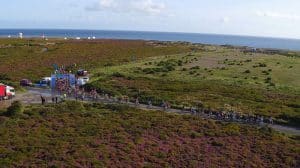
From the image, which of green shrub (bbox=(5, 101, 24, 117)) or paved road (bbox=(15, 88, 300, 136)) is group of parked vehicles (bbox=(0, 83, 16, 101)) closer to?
paved road (bbox=(15, 88, 300, 136))

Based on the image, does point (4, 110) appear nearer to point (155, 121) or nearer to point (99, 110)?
point (99, 110)

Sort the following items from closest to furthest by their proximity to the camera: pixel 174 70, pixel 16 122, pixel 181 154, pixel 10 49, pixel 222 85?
pixel 181 154, pixel 16 122, pixel 222 85, pixel 174 70, pixel 10 49

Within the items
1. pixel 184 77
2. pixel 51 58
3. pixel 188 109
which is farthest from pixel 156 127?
pixel 51 58

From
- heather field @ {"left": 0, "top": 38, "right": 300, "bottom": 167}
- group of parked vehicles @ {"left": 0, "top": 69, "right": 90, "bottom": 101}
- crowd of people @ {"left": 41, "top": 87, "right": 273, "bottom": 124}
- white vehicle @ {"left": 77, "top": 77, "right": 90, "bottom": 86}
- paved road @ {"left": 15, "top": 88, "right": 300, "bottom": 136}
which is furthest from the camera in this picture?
white vehicle @ {"left": 77, "top": 77, "right": 90, "bottom": 86}

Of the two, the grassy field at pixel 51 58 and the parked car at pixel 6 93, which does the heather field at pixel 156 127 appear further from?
the parked car at pixel 6 93

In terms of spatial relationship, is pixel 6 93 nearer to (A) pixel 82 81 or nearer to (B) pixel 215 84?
(A) pixel 82 81

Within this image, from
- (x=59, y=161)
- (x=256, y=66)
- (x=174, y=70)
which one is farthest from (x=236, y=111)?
(x=256, y=66)

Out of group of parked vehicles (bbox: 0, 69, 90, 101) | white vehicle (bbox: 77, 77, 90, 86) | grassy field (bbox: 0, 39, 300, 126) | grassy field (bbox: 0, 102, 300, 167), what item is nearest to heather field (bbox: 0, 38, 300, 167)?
grassy field (bbox: 0, 102, 300, 167)
